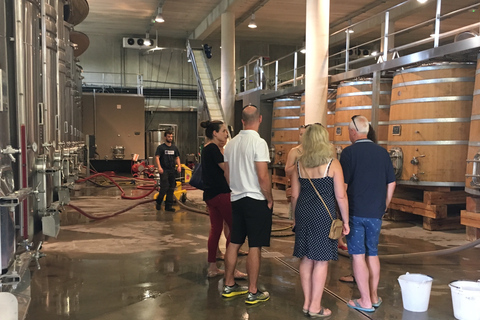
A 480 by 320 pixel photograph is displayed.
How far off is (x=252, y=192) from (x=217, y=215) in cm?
87

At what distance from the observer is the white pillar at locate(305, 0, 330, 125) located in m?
8.53

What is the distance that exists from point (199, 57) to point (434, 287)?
482 inches

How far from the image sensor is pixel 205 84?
14.0 m

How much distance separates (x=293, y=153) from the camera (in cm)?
368

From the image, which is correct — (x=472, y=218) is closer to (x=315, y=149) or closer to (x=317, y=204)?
(x=317, y=204)

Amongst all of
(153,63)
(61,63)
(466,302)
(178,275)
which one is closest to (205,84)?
(153,63)

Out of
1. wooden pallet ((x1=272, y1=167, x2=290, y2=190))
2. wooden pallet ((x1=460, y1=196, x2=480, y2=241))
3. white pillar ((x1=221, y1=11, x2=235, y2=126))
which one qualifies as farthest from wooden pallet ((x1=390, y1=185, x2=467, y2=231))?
white pillar ((x1=221, y1=11, x2=235, y2=126))

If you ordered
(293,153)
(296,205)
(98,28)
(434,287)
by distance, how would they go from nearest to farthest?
1. (296,205)
2. (293,153)
3. (434,287)
4. (98,28)

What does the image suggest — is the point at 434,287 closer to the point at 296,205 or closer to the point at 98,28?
the point at 296,205

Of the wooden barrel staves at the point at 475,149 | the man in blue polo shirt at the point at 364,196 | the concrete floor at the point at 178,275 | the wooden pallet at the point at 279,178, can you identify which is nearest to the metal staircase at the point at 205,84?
the wooden pallet at the point at 279,178

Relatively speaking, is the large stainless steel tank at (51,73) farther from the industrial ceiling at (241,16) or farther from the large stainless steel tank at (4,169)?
the industrial ceiling at (241,16)

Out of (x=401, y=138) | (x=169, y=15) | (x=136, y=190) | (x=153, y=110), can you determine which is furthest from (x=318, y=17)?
(x=153, y=110)

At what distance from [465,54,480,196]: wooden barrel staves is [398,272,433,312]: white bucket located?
246 centimetres

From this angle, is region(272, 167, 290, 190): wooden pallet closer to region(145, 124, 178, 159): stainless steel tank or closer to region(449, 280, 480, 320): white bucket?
region(145, 124, 178, 159): stainless steel tank
